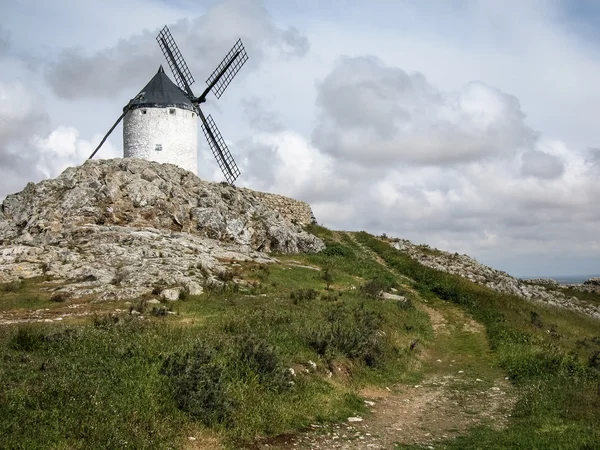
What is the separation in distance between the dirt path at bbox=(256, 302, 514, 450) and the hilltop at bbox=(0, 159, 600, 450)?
0.08m

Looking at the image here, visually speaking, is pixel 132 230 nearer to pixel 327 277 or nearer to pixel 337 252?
pixel 327 277

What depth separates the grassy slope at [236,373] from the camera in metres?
11.3

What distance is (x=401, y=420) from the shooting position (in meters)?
15.8

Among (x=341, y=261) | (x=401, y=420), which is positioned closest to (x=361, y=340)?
(x=401, y=420)

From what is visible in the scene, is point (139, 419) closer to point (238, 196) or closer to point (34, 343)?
point (34, 343)

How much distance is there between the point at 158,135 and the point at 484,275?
33723mm

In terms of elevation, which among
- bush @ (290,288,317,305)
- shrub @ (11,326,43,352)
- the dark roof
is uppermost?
the dark roof

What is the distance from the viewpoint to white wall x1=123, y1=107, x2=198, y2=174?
50.2m

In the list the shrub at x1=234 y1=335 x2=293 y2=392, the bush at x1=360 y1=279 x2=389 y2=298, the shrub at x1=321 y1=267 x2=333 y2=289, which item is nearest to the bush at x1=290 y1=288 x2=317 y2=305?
the bush at x1=360 y1=279 x2=389 y2=298

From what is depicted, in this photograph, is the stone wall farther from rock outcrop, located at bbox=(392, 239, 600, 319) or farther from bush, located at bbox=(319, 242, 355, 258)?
bush, located at bbox=(319, 242, 355, 258)

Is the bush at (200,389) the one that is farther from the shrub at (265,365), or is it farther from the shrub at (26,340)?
the shrub at (26,340)

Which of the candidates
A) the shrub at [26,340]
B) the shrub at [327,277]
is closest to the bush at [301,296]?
the shrub at [327,277]

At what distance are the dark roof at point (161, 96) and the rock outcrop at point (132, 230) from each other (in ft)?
21.0

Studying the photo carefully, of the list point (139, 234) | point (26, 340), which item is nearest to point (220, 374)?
point (26, 340)
